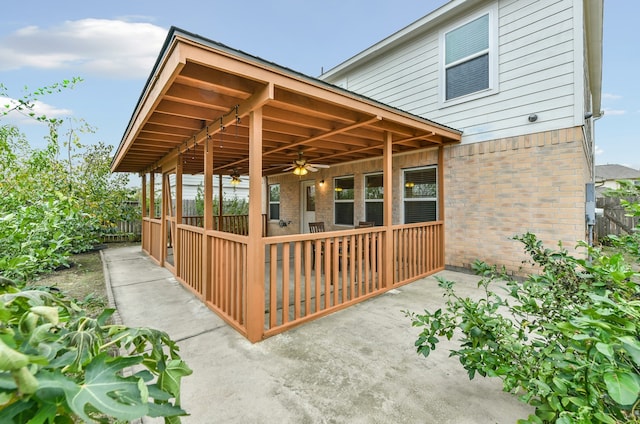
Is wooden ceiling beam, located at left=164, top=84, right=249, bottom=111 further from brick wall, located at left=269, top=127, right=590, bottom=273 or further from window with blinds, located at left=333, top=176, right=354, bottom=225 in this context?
window with blinds, located at left=333, top=176, right=354, bottom=225

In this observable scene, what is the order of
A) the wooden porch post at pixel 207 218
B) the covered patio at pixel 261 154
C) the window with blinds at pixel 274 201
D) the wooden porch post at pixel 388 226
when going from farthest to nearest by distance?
the window with blinds at pixel 274 201
the wooden porch post at pixel 388 226
the wooden porch post at pixel 207 218
the covered patio at pixel 261 154

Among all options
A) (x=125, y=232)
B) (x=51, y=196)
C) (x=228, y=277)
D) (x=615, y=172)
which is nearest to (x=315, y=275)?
(x=228, y=277)

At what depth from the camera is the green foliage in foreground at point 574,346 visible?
31.3 inches

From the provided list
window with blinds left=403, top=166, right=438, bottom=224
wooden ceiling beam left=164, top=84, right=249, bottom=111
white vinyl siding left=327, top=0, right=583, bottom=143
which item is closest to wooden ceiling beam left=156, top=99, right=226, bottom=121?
wooden ceiling beam left=164, top=84, right=249, bottom=111

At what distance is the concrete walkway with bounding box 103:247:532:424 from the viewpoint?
189 cm

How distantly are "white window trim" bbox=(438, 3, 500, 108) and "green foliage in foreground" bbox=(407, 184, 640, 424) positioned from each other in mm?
4515

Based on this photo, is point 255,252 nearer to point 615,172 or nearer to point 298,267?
point 298,267

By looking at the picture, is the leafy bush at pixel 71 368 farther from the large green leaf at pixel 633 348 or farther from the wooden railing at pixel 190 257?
the wooden railing at pixel 190 257

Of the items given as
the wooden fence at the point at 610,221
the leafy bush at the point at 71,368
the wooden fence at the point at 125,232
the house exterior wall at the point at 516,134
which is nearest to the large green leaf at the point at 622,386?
the leafy bush at the point at 71,368

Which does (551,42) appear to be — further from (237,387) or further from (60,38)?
(60,38)

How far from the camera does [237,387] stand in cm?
217

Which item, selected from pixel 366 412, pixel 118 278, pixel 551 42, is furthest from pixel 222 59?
pixel 551 42

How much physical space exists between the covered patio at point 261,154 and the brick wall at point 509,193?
29 centimetres

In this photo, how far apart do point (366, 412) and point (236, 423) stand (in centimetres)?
87
